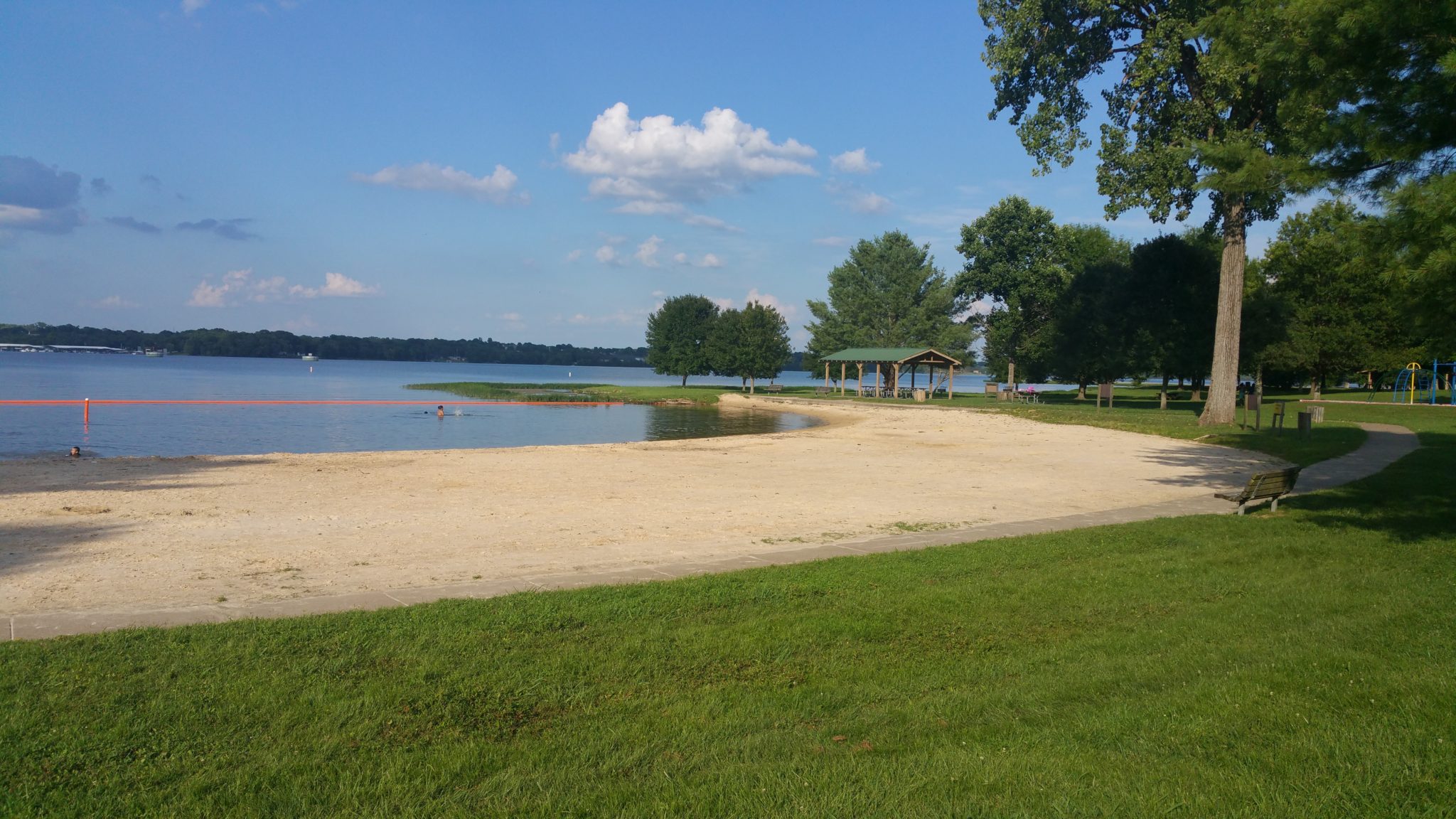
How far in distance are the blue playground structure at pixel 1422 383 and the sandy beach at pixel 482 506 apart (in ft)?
97.2

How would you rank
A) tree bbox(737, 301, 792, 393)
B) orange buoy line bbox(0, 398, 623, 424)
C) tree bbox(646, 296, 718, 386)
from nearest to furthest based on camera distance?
1. orange buoy line bbox(0, 398, 623, 424)
2. tree bbox(737, 301, 792, 393)
3. tree bbox(646, 296, 718, 386)

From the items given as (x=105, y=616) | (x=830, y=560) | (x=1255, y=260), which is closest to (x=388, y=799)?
(x=105, y=616)

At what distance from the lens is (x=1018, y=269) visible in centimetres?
6675

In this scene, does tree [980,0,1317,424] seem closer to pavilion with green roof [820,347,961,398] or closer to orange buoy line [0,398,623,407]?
pavilion with green roof [820,347,961,398]

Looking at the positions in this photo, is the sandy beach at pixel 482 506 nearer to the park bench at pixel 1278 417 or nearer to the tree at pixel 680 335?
the park bench at pixel 1278 417

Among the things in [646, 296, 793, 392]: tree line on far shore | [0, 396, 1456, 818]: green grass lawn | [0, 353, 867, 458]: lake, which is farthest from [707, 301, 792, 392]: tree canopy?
Answer: [0, 396, 1456, 818]: green grass lawn

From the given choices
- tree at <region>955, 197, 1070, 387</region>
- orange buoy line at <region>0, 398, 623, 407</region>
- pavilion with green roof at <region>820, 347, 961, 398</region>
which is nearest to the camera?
orange buoy line at <region>0, 398, 623, 407</region>

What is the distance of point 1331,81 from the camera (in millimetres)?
9758

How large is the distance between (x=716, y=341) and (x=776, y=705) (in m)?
74.7

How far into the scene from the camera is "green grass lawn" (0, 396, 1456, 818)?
3.94 meters

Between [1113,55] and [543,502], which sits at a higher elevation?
[1113,55]

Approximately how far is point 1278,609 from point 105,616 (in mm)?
8601

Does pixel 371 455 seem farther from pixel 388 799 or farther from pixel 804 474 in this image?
pixel 388 799

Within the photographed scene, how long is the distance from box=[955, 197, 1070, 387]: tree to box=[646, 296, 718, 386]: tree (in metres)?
26.7
